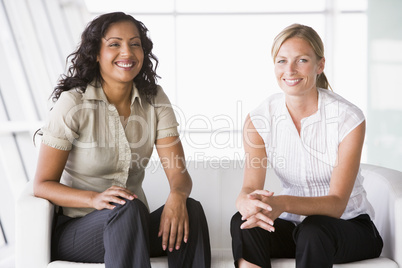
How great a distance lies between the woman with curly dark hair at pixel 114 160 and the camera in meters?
1.50

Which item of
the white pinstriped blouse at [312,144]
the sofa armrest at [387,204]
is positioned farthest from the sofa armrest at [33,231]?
the sofa armrest at [387,204]

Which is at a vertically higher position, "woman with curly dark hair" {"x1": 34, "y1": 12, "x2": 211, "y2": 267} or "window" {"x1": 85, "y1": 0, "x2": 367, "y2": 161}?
"window" {"x1": 85, "y1": 0, "x2": 367, "y2": 161}

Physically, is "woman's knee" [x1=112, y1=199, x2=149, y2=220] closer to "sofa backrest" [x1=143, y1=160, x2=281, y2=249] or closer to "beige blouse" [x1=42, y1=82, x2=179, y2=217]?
"beige blouse" [x1=42, y1=82, x2=179, y2=217]

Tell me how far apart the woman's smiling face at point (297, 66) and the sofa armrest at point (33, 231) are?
3.15 feet

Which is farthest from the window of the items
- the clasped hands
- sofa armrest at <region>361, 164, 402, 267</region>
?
the clasped hands

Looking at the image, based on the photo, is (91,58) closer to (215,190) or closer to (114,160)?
(114,160)

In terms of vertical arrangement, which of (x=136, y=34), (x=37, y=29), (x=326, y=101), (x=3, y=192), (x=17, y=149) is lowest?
(x=3, y=192)

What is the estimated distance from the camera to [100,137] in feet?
5.65

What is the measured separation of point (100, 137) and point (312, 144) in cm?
79

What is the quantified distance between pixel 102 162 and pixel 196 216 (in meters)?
0.41

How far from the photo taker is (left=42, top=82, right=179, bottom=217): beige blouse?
5.41ft

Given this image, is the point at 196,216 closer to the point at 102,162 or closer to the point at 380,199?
the point at 102,162

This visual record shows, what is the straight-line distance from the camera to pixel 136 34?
5.88ft

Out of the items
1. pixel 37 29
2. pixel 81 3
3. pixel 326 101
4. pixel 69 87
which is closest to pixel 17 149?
pixel 37 29
